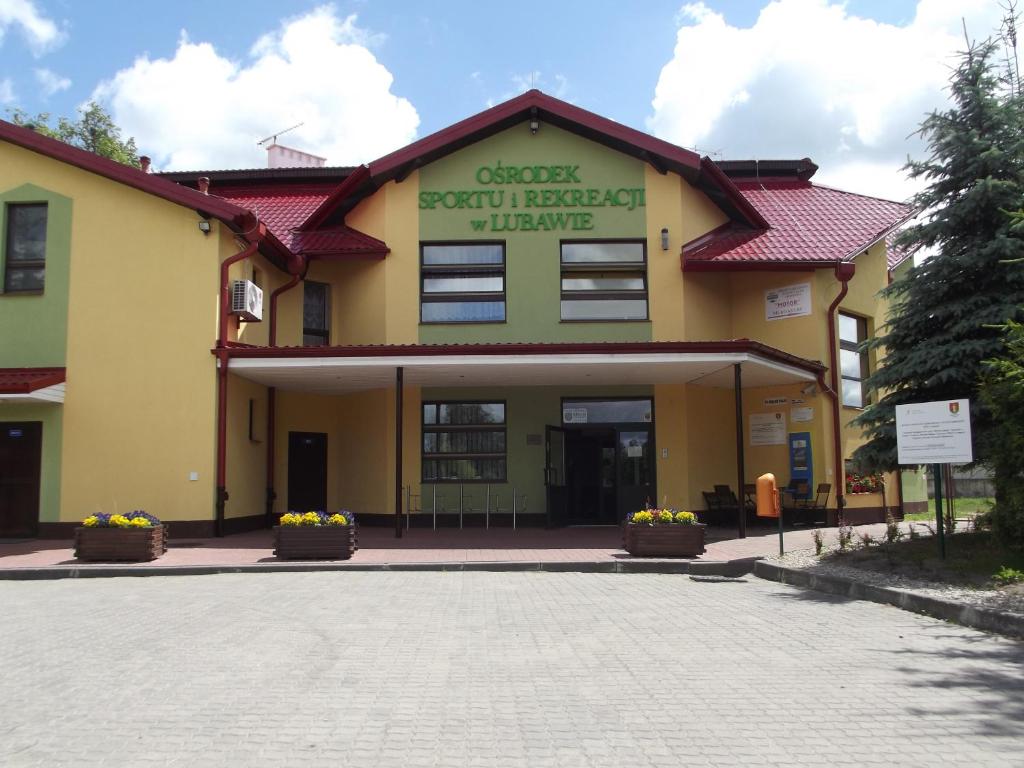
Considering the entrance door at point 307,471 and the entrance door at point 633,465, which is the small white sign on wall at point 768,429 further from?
the entrance door at point 307,471

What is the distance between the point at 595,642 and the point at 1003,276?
28.4 feet

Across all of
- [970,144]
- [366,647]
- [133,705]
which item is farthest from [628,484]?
[133,705]

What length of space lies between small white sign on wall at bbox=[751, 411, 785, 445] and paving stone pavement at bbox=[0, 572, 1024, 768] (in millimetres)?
9985

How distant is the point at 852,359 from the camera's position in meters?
19.7

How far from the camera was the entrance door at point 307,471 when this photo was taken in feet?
63.3

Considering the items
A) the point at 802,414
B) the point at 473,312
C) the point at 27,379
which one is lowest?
the point at 802,414

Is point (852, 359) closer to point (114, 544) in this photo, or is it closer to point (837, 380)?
point (837, 380)

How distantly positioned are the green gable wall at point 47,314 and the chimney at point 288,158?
33.4 ft

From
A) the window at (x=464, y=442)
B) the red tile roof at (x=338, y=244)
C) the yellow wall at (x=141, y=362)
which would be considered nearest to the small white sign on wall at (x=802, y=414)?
the window at (x=464, y=442)

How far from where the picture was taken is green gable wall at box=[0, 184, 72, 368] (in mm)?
16125

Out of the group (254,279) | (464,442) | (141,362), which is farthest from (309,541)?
(254,279)

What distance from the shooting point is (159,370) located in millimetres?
15875

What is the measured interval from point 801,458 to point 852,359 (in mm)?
2854

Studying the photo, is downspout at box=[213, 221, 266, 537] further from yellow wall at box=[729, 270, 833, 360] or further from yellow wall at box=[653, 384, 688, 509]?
yellow wall at box=[729, 270, 833, 360]
